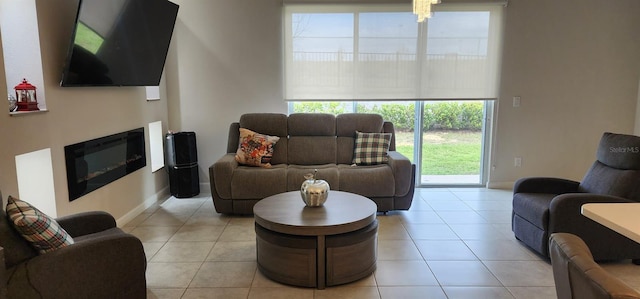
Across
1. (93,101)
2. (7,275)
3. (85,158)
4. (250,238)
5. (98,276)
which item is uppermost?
(93,101)

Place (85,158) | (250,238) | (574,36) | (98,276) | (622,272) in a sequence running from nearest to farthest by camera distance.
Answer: (98,276) → (622,272) → (85,158) → (250,238) → (574,36)

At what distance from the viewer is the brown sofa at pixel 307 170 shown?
4031 mm

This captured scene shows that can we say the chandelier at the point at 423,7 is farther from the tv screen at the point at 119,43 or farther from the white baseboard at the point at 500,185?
the white baseboard at the point at 500,185

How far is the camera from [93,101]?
3477mm

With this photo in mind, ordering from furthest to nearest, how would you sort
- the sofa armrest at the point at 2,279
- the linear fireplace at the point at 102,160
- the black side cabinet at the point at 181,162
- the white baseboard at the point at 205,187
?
the white baseboard at the point at 205,187, the black side cabinet at the point at 181,162, the linear fireplace at the point at 102,160, the sofa armrest at the point at 2,279

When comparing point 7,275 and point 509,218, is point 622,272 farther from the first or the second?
point 7,275

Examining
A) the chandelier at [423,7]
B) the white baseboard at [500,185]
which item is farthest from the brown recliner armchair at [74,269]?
the white baseboard at [500,185]

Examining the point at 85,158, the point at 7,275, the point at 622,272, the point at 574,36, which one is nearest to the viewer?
the point at 7,275

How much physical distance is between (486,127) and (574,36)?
58.9 inches

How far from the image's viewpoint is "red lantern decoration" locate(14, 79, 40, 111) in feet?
9.00

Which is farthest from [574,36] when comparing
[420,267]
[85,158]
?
[85,158]

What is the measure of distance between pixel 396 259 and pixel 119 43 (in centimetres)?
296

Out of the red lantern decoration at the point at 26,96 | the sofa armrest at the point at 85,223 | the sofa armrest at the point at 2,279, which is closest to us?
the sofa armrest at the point at 2,279

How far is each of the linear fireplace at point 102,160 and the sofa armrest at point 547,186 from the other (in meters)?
3.70
